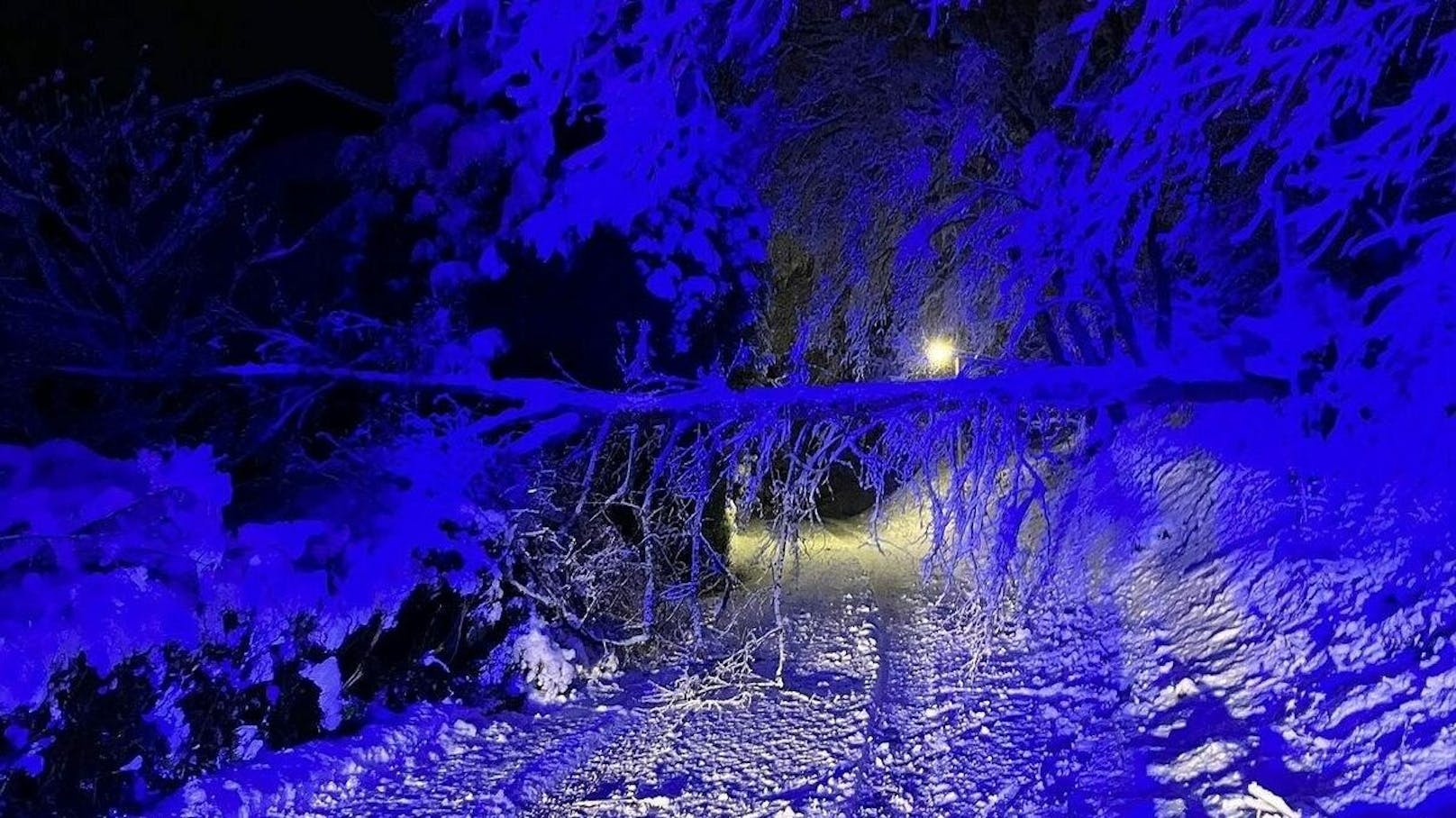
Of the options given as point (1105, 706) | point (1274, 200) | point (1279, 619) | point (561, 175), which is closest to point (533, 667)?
point (561, 175)

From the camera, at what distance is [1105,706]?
5.76 m

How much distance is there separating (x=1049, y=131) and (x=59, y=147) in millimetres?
7542

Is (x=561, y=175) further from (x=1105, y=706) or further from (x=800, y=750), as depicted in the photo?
(x=1105, y=706)

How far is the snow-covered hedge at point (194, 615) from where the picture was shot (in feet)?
18.8

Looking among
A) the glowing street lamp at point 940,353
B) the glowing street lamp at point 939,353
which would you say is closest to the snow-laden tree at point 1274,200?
the glowing street lamp at point 940,353

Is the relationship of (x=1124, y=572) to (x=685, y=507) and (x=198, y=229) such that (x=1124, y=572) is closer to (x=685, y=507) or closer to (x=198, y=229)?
(x=685, y=507)

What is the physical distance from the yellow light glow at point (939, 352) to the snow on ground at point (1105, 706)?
72.2 inches

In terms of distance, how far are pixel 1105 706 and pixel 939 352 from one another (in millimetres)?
3867

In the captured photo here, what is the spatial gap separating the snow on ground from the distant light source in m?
1.82

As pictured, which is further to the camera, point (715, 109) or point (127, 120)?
point (715, 109)

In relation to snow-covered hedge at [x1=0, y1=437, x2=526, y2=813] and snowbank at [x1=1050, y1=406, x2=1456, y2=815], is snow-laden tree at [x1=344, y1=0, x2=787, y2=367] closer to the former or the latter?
snow-covered hedge at [x1=0, y1=437, x2=526, y2=813]

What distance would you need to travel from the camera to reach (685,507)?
9.27 metres

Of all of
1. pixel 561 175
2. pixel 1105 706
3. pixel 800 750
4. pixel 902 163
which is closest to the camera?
pixel 1105 706

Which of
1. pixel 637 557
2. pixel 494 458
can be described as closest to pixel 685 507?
pixel 637 557
